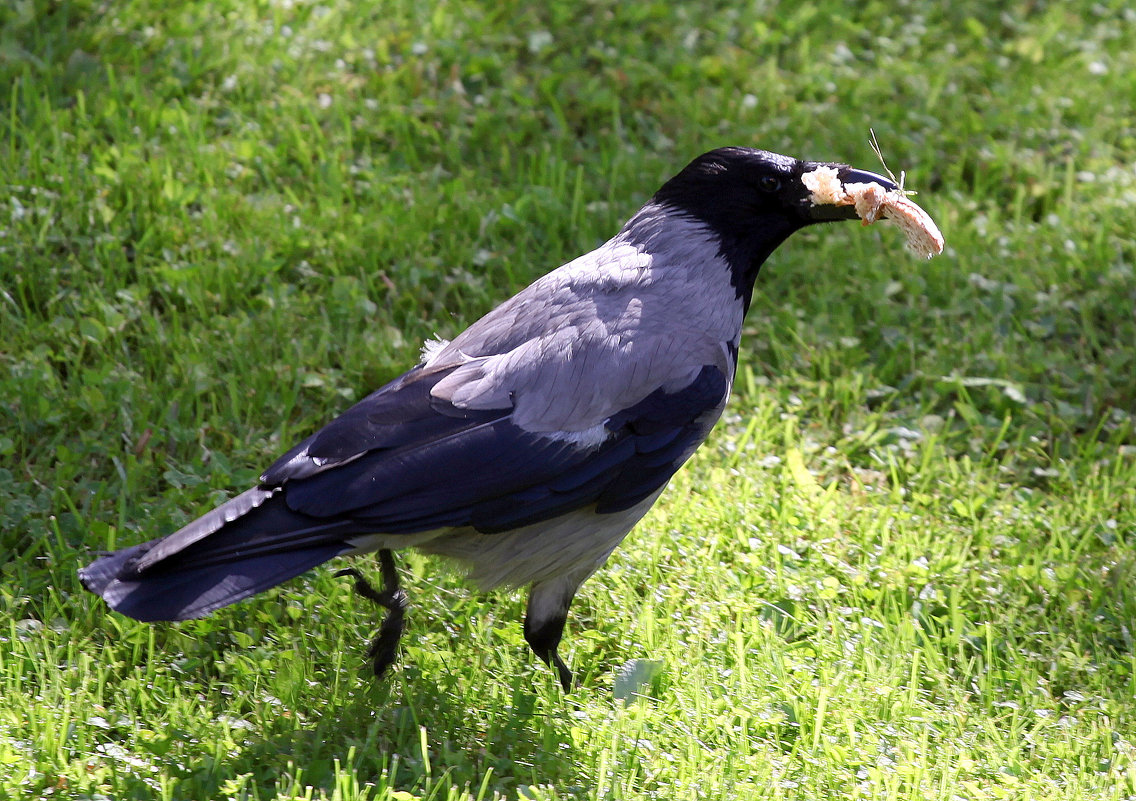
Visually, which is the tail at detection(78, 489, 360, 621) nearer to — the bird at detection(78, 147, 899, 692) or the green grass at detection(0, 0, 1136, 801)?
the bird at detection(78, 147, 899, 692)

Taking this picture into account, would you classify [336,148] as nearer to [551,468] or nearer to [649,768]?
[551,468]

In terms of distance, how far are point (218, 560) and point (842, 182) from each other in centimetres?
208

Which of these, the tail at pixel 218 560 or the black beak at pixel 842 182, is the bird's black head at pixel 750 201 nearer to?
the black beak at pixel 842 182

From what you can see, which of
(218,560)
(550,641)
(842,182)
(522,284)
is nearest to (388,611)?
(550,641)

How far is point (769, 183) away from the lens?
3.92m

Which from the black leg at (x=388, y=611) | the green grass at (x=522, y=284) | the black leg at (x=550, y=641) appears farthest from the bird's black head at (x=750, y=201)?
the black leg at (x=388, y=611)

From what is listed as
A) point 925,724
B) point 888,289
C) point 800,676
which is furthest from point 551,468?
point 888,289

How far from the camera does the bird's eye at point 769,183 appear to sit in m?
3.91

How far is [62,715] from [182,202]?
8.62 feet

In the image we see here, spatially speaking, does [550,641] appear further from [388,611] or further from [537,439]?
[537,439]

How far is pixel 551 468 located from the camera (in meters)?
3.51

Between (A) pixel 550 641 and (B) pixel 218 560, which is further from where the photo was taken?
(A) pixel 550 641

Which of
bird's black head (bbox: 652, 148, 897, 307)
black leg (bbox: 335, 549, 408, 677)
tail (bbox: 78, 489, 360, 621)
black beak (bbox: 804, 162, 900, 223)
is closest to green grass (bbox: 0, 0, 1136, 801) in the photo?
black leg (bbox: 335, 549, 408, 677)

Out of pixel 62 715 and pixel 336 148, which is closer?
pixel 62 715
